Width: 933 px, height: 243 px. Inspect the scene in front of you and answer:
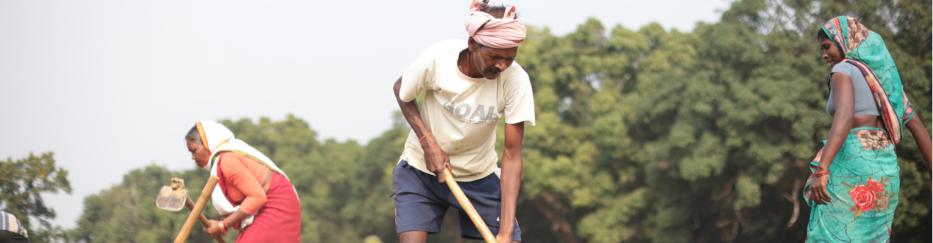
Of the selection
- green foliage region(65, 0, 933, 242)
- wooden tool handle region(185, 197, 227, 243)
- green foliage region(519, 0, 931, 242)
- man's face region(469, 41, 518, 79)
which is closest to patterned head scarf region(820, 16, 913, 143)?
man's face region(469, 41, 518, 79)

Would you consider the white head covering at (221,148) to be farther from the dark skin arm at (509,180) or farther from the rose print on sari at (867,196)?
the rose print on sari at (867,196)

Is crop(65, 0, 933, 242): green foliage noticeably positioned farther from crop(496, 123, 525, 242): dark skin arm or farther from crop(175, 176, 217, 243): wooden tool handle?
crop(496, 123, 525, 242): dark skin arm

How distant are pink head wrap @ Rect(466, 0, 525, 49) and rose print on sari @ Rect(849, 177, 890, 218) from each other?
6.19 feet

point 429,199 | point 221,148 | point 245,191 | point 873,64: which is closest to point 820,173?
point 873,64

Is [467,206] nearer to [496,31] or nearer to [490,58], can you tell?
[490,58]

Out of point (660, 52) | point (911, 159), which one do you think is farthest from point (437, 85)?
point (660, 52)

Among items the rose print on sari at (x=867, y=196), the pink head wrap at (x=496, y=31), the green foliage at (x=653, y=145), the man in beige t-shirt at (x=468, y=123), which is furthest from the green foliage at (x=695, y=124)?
the pink head wrap at (x=496, y=31)

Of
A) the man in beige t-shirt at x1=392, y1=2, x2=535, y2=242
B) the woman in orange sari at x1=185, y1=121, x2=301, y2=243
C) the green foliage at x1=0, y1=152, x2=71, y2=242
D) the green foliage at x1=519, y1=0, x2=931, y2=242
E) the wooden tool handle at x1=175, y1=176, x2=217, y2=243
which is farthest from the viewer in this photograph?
the green foliage at x1=519, y1=0, x2=931, y2=242

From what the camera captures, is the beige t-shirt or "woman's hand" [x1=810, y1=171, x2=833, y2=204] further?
"woman's hand" [x1=810, y1=171, x2=833, y2=204]

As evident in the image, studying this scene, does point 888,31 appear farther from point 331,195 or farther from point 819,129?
point 331,195

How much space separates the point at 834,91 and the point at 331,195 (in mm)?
35957

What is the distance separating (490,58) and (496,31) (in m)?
0.13

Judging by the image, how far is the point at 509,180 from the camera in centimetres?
636

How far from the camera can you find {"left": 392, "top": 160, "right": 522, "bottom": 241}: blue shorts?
650 cm
